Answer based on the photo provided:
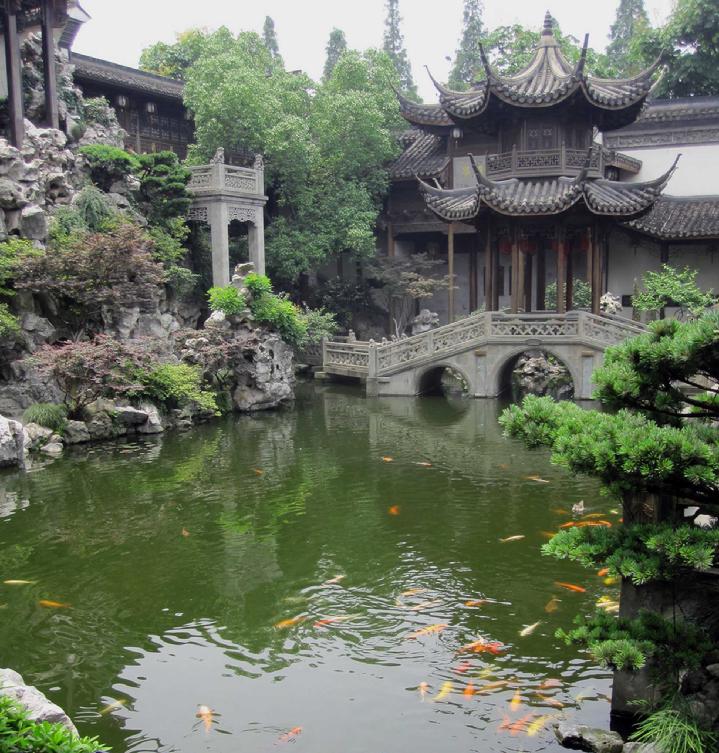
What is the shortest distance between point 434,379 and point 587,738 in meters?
16.0

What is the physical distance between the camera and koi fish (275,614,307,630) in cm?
717

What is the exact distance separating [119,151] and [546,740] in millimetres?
16923

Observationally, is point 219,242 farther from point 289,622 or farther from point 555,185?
point 289,622

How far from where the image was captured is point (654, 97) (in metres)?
27.0

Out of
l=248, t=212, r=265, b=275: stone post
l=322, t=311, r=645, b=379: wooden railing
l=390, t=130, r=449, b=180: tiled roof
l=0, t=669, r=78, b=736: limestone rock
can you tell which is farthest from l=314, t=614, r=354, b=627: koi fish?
l=390, t=130, r=449, b=180: tiled roof

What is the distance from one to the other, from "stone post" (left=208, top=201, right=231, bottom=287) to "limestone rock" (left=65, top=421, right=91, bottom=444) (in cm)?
776

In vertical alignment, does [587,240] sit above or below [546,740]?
above

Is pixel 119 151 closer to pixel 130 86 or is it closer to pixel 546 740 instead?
pixel 130 86

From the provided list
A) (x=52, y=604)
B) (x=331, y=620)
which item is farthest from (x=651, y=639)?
(x=52, y=604)

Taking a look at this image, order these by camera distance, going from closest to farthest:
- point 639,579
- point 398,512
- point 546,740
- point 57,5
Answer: point 639,579 < point 546,740 < point 398,512 < point 57,5

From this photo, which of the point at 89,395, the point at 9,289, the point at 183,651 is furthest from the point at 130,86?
the point at 183,651

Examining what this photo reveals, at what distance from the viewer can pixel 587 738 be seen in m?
5.30

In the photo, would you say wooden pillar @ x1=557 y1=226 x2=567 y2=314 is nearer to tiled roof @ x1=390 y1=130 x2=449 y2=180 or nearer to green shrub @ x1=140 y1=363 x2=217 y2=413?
tiled roof @ x1=390 y1=130 x2=449 y2=180

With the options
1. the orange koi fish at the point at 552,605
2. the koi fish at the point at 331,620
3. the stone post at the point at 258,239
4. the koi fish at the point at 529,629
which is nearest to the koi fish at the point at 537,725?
the koi fish at the point at 529,629
